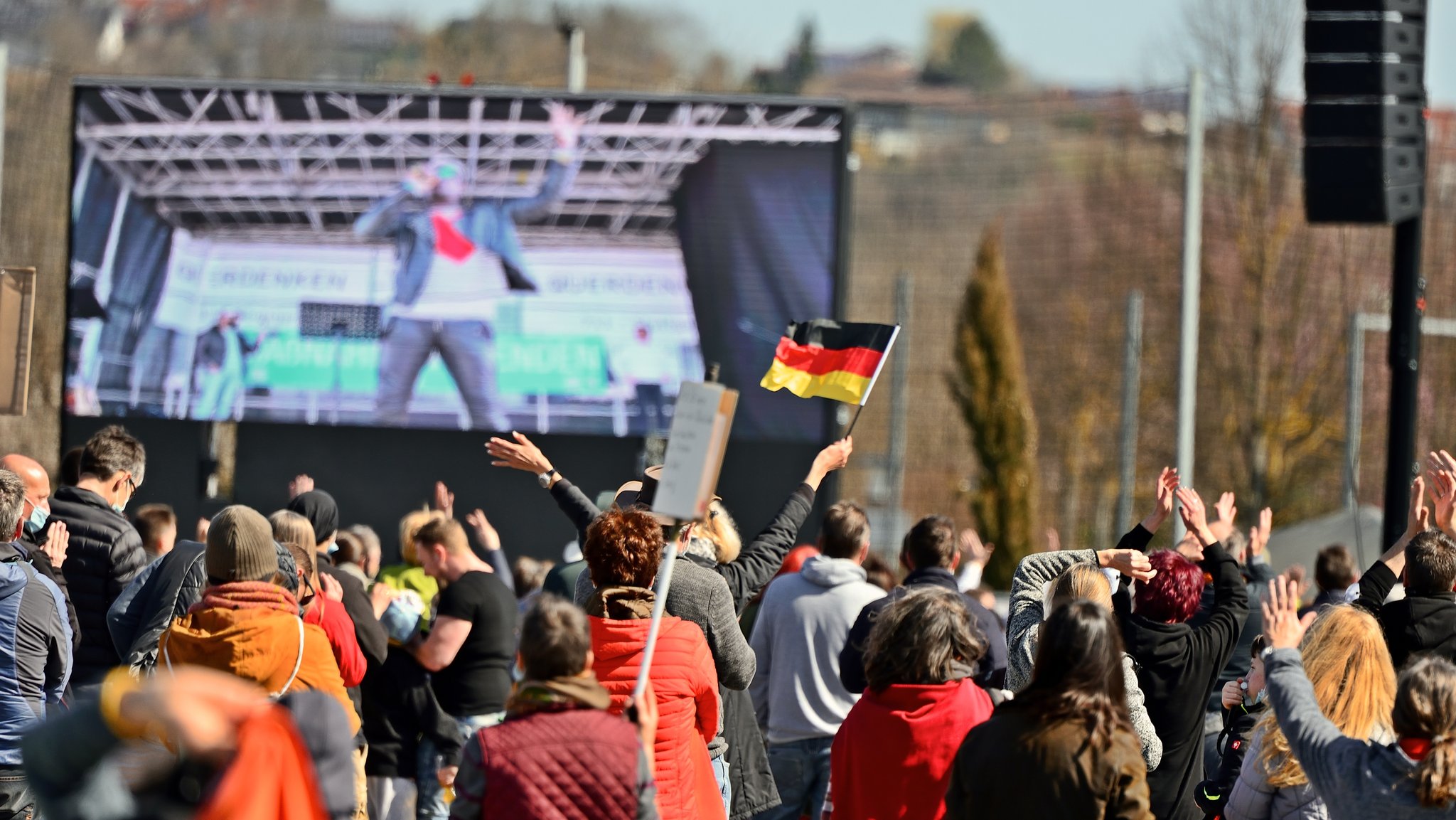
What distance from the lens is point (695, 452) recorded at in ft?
13.2

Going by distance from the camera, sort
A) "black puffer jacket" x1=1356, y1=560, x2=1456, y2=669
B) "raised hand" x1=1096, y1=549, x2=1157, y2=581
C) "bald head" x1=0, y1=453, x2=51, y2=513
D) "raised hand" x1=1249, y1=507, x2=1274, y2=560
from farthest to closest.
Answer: "raised hand" x1=1249, y1=507, x2=1274, y2=560, "bald head" x1=0, y1=453, x2=51, y2=513, "black puffer jacket" x1=1356, y1=560, x2=1456, y2=669, "raised hand" x1=1096, y1=549, x2=1157, y2=581

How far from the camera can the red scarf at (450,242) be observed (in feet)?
44.9

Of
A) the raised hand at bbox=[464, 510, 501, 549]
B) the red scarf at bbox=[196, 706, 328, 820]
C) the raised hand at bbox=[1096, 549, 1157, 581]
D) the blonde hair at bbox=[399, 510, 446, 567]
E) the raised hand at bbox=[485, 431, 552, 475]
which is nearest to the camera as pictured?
the red scarf at bbox=[196, 706, 328, 820]

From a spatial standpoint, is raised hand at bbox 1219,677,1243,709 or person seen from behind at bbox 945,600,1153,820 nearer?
person seen from behind at bbox 945,600,1153,820

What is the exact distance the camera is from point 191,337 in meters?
13.8

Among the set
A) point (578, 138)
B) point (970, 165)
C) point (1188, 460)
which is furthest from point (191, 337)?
point (970, 165)

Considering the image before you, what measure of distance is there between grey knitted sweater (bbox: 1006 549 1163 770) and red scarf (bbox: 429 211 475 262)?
9135 mm

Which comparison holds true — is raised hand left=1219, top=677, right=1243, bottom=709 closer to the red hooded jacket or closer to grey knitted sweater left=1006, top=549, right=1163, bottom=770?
grey knitted sweater left=1006, top=549, right=1163, bottom=770

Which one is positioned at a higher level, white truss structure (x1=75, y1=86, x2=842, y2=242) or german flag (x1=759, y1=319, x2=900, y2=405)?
white truss structure (x1=75, y1=86, x2=842, y2=242)

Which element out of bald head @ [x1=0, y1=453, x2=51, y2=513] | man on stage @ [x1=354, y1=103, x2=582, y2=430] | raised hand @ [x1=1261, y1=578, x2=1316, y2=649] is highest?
man on stage @ [x1=354, y1=103, x2=582, y2=430]

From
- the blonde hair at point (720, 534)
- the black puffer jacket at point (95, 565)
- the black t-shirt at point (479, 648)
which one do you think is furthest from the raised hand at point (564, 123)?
the blonde hair at point (720, 534)

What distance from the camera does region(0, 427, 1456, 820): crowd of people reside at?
11.1 feet

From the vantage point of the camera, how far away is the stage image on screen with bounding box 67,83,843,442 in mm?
13570

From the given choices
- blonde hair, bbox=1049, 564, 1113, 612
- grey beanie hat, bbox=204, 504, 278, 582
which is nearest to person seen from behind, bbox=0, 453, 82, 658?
grey beanie hat, bbox=204, 504, 278, 582
